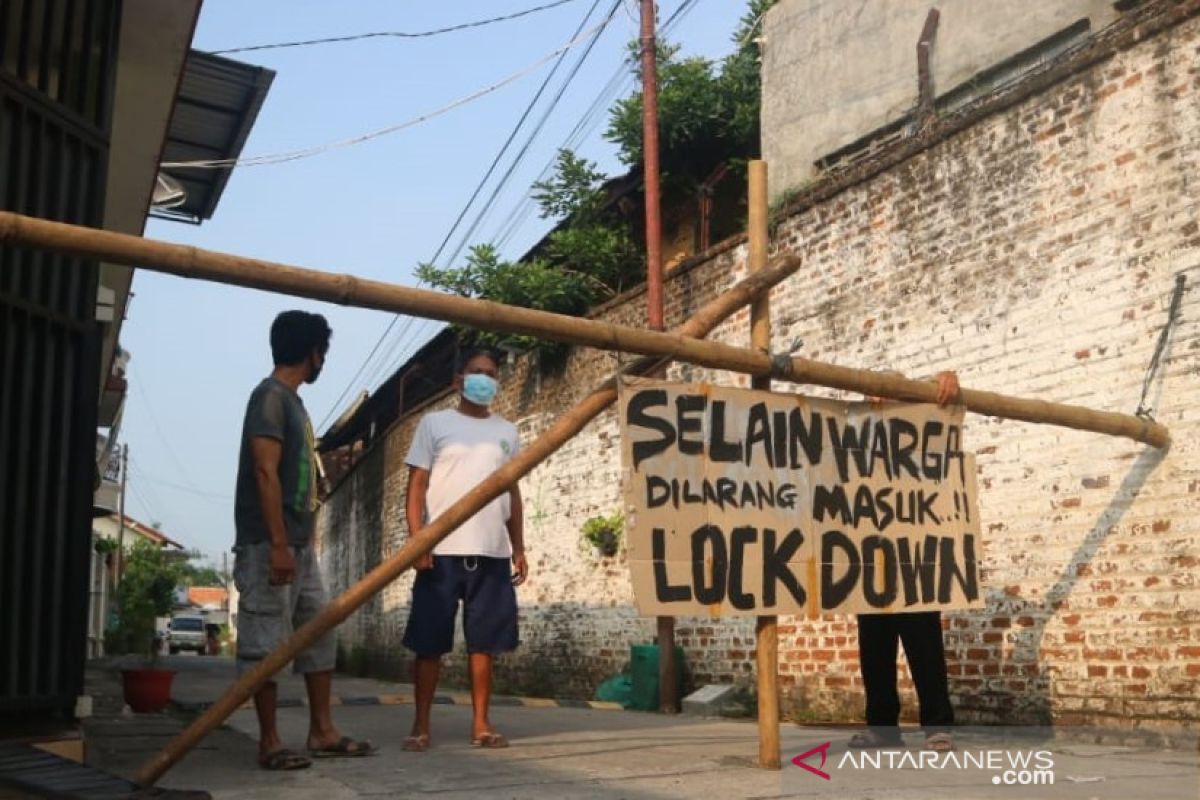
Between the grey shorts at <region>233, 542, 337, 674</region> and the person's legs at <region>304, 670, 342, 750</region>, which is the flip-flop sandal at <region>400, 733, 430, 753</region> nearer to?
the person's legs at <region>304, 670, 342, 750</region>

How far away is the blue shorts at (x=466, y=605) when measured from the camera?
4.91m

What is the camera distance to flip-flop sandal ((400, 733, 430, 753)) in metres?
4.72

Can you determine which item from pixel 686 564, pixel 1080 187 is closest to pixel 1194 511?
pixel 1080 187

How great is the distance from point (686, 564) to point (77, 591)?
7.18 feet

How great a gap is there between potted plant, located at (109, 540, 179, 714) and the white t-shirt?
96.5 inches

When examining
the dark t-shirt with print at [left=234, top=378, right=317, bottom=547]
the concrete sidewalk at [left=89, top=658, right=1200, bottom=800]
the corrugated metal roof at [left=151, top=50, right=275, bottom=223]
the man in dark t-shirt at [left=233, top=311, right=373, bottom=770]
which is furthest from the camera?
the corrugated metal roof at [left=151, top=50, right=275, bottom=223]

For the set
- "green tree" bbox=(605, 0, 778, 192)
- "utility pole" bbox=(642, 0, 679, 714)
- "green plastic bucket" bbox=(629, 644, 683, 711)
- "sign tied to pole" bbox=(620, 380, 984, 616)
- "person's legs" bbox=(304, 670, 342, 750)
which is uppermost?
"green tree" bbox=(605, 0, 778, 192)

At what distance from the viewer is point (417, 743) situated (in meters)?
4.74

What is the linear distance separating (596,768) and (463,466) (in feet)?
4.67

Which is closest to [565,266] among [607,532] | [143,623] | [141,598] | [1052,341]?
[607,532]

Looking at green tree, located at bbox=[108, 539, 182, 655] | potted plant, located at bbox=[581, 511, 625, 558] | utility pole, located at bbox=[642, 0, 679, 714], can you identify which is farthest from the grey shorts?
green tree, located at bbox=[108, 539, 182, 655]

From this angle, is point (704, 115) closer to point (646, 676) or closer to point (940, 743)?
point (646, 676)

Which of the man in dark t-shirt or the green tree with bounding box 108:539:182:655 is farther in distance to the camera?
the green tree with bounding box 108:539:182:655

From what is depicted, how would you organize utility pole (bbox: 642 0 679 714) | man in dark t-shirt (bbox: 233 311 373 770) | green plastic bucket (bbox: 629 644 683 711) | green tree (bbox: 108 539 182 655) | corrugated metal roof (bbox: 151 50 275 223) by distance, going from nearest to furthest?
man in dark t-shirt (bbox: 233 311 373 770) < corrugated metal roof (bbox: 151 50 275 223) < green plastic bucket (bbox: 629 644 683 711) < utility pole (bbox: 642 0 679 714) < green tree (bbox: 108 539 182 655)
